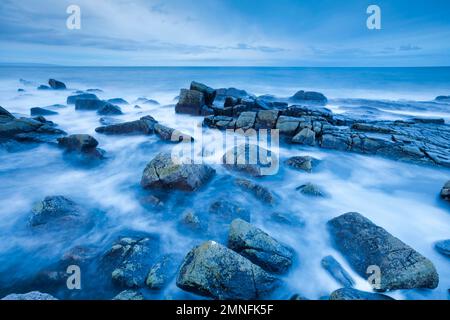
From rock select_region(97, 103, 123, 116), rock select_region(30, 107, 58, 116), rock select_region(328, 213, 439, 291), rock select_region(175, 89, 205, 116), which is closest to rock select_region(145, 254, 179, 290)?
rock select_region(328, 213, 439, 291)

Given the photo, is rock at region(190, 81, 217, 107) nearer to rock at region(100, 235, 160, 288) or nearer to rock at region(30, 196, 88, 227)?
rock at region(30, 196, 88, 227)

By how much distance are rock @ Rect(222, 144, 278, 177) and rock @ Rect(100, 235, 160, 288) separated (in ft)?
11.6

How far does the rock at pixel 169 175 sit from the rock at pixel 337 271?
351 cm

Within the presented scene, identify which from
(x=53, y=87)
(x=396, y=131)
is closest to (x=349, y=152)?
Result: (x=396, y=131)

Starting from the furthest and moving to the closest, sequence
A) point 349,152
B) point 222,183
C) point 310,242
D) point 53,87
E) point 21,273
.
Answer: point 53,87, point 349,152, point 222,183, point 310,242, point 21,273

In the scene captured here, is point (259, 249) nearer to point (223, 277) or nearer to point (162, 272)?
point (223, 277)

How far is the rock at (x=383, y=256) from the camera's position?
369 centimetres

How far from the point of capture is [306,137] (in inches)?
394

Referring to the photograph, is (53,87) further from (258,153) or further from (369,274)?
(369,274)

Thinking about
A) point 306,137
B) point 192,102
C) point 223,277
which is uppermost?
point 192,102

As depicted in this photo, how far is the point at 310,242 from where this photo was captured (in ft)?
16.5

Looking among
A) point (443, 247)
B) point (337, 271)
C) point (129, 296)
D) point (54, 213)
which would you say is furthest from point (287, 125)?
point (129, 296)

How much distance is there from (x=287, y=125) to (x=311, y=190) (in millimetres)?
4768
